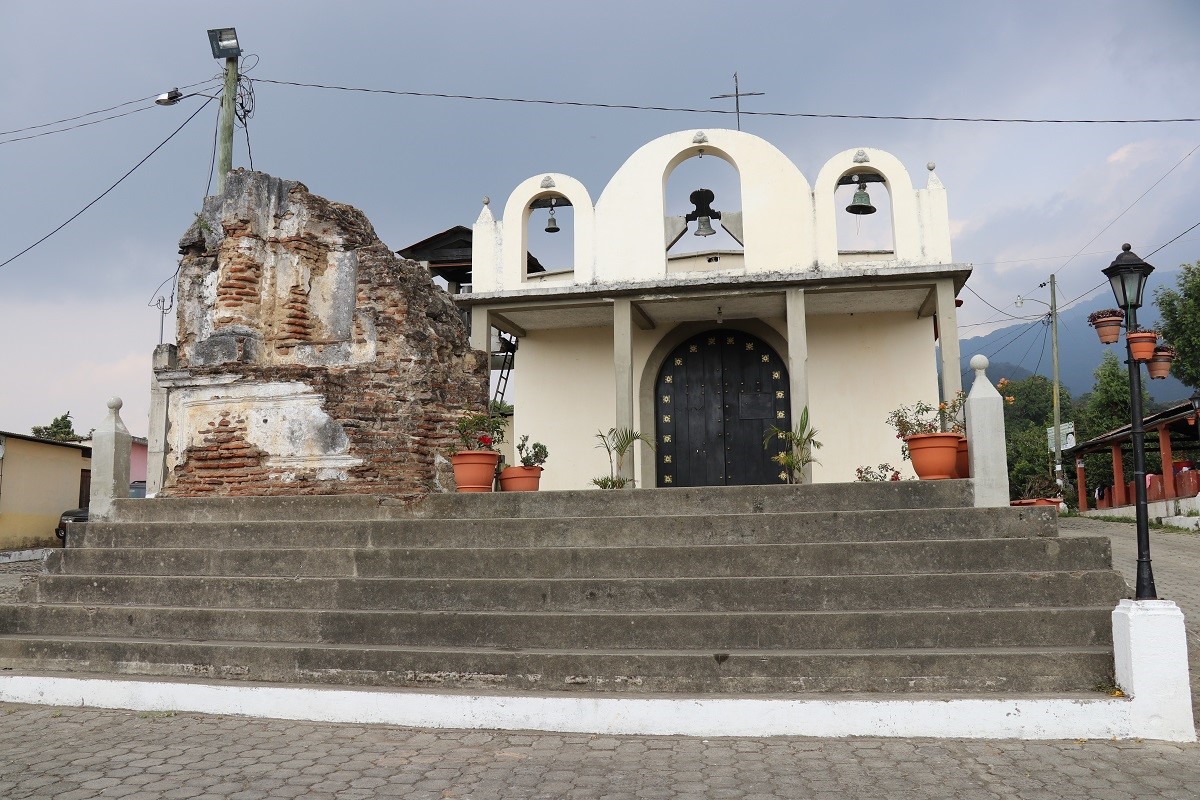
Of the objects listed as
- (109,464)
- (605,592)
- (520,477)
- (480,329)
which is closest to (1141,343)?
(605,592)

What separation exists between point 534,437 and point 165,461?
5905mm

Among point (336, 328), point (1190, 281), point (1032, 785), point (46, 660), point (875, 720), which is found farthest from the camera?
point (1190, 281)

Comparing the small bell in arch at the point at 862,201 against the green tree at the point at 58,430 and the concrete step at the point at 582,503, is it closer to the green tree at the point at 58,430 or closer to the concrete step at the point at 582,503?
the concrete step at the point at 582,503

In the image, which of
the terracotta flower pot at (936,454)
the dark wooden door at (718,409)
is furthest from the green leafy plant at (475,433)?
the dark wooden door at (718,409)

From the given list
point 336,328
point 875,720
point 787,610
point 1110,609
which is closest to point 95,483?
point 336,328

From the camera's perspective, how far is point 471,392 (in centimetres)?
927

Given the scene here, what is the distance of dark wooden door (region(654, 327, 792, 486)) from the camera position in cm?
1255

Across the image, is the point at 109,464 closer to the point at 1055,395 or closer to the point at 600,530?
the point at 600,530

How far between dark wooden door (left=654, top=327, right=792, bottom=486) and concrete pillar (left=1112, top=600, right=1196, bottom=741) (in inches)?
286

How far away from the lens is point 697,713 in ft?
17.1

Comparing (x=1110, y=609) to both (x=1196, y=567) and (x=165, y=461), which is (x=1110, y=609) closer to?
(x=165, y=461)

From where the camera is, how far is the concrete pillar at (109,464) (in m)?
7.89

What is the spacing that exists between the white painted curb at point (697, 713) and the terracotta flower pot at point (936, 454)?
2825mm

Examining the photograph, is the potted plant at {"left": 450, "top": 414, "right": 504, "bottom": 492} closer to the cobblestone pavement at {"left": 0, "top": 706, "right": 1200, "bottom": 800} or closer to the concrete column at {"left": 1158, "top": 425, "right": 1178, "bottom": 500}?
the cobblestone pavement at {"left": 0, "top": 706, "right": 1200, "bottom": 800}
